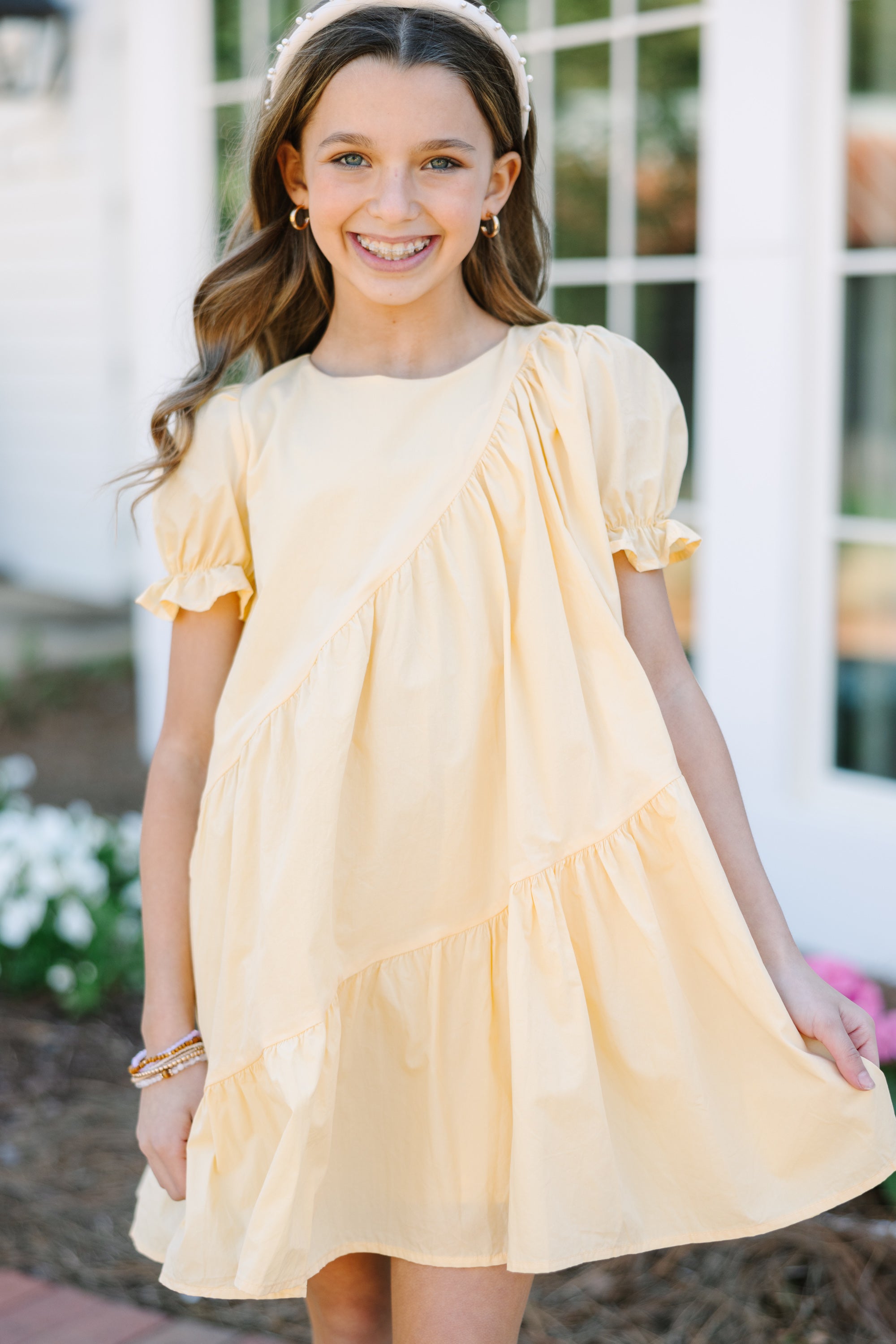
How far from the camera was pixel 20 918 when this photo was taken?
11.2 ft

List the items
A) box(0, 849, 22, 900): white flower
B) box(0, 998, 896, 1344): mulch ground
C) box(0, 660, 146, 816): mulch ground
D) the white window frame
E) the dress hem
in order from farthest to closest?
box(0, 660, 146, 816): mulch ground < box(0, 849, 22, 900): white flower < the white window frame < box(0, 998, 896, 1344): mulch ground < the dress hem

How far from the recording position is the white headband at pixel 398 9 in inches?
57.4

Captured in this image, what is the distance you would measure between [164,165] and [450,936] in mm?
3960

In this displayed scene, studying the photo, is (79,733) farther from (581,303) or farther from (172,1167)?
(172,1167)

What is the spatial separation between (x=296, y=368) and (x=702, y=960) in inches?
31.3

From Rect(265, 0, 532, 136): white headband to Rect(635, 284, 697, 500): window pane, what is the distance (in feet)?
7.97

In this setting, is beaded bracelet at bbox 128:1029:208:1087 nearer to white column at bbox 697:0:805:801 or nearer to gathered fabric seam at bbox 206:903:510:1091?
gathered fabric seam at bbox 206:903:510:1091

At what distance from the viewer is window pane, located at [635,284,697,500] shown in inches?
154

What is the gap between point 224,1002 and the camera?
146 cm

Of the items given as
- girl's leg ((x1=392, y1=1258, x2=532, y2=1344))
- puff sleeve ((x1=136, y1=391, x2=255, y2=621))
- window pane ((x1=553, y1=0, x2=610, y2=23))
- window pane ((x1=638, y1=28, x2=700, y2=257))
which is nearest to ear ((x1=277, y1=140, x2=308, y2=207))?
puff sleeve ((x1=136, y1=391, x2=255, y2=621))

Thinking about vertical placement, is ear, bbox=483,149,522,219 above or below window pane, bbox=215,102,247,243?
below

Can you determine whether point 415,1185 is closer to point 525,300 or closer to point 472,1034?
point 472,1034

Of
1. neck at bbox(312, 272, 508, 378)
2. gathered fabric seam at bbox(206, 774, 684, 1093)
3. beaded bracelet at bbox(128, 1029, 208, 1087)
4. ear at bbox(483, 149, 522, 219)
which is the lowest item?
beaded bracelet at bbox(128, 1029, 208, 1087)

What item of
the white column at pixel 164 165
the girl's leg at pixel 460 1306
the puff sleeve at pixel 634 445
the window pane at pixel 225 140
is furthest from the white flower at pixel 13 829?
the puff sleeve at pixel 634 445
